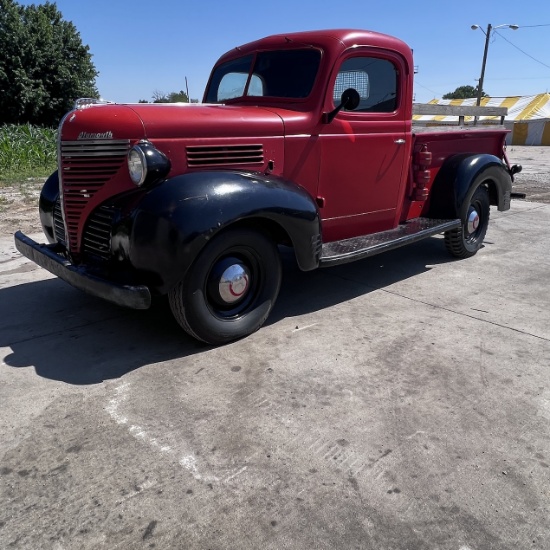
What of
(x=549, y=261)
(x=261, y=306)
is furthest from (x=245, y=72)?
(x=549, y=261)

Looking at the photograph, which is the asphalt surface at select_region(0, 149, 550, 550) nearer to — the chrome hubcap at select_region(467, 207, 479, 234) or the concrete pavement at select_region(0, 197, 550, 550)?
the concrete pavement at select_region(0, 197, 550, 550)

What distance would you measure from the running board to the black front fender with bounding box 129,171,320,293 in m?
0.85

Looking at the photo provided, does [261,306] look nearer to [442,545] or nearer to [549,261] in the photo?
[442,545]

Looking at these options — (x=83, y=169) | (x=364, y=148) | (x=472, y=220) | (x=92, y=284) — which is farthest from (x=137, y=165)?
(x=472, y=220)

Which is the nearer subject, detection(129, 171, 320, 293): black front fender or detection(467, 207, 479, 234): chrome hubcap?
detection(129, 171, 320, 293): black front fender

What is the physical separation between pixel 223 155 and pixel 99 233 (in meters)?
0.96

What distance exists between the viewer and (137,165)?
2.98 m

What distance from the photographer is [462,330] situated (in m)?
3.71

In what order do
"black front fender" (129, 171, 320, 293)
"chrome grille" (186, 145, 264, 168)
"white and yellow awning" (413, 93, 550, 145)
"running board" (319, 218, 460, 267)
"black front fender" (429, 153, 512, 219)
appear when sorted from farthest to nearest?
"white and yellow awning" (413, 93, 550, 145), "black front fender" (429, 153, 512, 219), "running board" (319, 218, 460, 267), "chrome grille" (186, 145, 264, 168), "black front fender" (129, 171, 320, 293)

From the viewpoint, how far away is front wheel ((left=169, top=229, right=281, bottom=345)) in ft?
10.3

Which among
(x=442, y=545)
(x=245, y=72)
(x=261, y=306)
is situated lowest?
(x=442, y=545)

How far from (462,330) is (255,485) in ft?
7.20

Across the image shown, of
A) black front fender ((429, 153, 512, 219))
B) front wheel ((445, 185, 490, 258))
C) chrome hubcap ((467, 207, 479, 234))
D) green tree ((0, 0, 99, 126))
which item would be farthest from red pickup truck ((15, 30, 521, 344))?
green tree ((0, 0, 99, 126))

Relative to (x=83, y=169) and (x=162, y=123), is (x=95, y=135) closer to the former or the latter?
(x=83, y=169)
